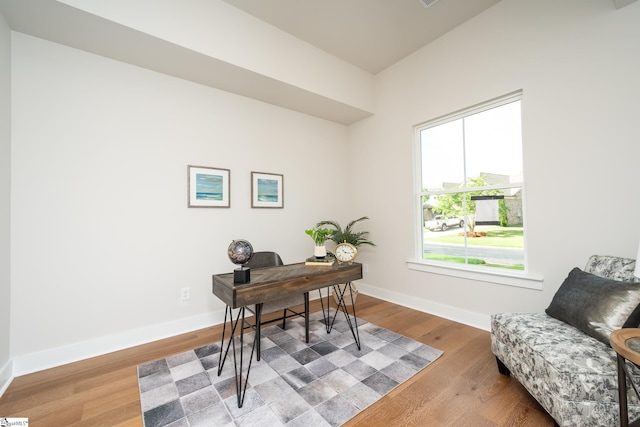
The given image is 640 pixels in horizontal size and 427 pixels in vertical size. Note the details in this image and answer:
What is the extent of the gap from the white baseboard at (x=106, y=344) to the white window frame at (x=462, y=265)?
254 cm

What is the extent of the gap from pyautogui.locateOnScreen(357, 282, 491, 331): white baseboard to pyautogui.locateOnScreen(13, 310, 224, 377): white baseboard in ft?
7.08

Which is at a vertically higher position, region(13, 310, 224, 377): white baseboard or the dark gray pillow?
the dark gray pillow

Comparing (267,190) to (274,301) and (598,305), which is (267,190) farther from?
(598,305)

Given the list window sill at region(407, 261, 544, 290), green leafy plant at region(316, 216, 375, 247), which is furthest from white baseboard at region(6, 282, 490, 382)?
green leafy plant at region(316, 216, 375, 247)

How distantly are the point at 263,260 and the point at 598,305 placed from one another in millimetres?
2497

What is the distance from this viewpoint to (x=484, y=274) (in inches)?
108

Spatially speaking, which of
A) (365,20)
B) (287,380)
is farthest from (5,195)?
(365,20)

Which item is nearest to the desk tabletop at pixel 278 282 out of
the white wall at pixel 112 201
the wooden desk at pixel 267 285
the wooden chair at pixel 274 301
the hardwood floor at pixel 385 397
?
the wooden desk at pixel 267 285

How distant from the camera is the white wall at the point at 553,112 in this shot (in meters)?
1.95

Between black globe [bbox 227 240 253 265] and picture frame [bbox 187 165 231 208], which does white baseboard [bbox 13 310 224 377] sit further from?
black globe [bbox 227 240 253 265]

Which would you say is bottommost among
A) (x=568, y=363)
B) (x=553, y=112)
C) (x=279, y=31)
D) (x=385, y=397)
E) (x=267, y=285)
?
(x=385, y=397)

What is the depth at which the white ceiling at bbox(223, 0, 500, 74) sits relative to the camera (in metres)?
2.58

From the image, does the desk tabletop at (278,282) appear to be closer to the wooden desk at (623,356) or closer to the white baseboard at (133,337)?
the white baseboard at (133,337)

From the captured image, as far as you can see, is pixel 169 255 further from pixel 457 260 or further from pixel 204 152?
pixel 457 260
